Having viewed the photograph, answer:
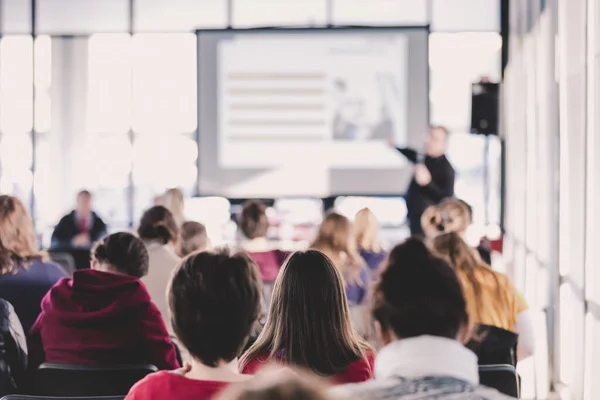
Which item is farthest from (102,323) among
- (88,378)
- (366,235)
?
(366,235)

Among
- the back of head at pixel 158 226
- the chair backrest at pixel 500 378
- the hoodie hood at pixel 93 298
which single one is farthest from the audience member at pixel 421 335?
the back of head at pixel 158 226

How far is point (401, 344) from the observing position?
150cm

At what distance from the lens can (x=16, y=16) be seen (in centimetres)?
1151

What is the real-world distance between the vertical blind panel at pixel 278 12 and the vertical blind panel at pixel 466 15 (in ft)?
4.83

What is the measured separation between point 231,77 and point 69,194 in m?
4.49

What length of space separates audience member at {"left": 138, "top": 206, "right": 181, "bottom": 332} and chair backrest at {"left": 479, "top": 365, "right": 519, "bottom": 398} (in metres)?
2.07

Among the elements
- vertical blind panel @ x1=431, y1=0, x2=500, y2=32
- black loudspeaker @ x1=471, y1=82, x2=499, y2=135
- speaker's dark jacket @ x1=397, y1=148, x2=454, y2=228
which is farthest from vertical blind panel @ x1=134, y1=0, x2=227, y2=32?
speaker's dark jacket @ x1=397, y1=148, x2=454, y2=228

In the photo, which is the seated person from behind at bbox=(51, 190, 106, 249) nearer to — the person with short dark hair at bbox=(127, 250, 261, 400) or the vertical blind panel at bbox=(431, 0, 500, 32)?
the vertical blind panel at bbox=(431, 0, 500, 32)

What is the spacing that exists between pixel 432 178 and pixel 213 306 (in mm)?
6215

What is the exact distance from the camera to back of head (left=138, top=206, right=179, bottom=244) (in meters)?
4.71

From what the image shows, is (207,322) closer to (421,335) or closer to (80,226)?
(421,335)

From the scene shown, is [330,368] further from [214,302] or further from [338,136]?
[338,136]

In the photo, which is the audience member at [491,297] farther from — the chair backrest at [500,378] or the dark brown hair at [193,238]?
the dark brown hair at [193,238]

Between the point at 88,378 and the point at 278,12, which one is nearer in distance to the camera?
the point at 88,378
